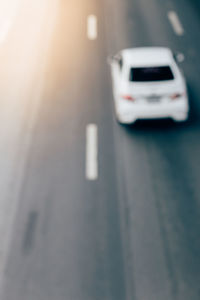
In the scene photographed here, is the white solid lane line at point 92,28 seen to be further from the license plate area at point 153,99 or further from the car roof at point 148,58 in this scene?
the license plate area at point 153,99

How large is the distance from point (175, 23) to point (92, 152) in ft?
32.3

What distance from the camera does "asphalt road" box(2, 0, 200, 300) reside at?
6859 mm

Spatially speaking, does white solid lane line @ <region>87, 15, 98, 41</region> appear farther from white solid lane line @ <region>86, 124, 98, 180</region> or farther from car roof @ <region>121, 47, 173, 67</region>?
white solid lane line @ <region>86, 124, 98, 180</region>

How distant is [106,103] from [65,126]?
1.64m

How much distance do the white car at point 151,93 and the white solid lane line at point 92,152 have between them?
0.83m

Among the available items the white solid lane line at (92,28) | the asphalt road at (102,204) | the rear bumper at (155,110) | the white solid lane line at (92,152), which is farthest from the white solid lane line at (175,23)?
the white solid lane line at (92,152)

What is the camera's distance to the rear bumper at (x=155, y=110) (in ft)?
32.7

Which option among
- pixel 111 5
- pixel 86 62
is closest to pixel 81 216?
pixel 86 62

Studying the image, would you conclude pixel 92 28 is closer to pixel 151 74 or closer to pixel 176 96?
pixel 151 74

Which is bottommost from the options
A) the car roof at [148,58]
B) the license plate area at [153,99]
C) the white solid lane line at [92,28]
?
the white solid lane line at [92,28]

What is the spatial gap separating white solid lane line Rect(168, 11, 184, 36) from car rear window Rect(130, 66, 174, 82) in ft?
21.4

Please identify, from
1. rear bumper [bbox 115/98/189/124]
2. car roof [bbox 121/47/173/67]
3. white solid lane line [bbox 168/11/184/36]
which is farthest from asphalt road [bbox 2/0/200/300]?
white solid lane line [bbox 168/11/184/36]

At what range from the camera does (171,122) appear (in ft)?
35.3

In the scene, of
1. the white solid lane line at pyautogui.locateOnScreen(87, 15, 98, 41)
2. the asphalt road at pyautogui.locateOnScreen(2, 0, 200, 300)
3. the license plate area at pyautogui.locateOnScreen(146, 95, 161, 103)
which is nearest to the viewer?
the asphalt road at pyautogui.locateOnScreen(2, 0, 200, 300)
